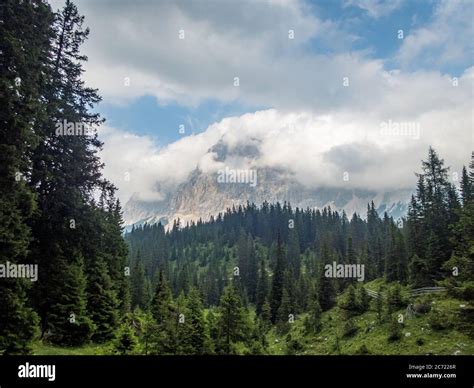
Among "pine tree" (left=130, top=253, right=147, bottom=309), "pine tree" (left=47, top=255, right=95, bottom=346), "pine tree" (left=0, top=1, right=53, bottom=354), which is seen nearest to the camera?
"pine tree" (left=0, top=1, right=53, bottom=354)

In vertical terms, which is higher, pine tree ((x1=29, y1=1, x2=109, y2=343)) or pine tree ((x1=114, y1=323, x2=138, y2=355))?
pine tree ((x1=29, y1=1, x2=109, y2=343))

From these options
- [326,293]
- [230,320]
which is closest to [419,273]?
[326,293]

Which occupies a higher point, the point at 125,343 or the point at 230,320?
the point at 125,343

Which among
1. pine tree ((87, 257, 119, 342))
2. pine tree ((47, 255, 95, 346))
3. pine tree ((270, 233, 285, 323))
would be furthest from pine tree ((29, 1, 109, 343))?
pine tree ((270, 233, 285, 323))

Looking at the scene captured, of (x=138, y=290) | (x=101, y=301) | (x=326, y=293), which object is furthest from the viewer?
(x=138, y=290)

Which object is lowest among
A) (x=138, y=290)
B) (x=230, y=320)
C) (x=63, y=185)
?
(x=138, y=290)

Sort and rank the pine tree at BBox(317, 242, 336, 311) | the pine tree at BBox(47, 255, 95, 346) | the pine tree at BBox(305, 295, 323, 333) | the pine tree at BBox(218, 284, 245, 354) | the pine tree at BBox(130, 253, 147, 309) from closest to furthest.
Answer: the pine tree at BBox(47, 255, 95, 346) → the pine tree at BBox(218, 284, 245, 354) → the pine tree at BBox(305, 295, 323, 333) → the pine tree at BBox(317, 242, 336, 311) → the pine tree at BBox(130, 253, 147, 309)

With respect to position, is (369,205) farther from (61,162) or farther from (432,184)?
(61,162)

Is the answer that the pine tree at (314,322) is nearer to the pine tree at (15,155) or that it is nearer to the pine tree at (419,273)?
the pine tree at (419,273)

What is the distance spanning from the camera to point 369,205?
164m

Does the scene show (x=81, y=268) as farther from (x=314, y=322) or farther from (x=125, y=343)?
(x=314, y=322)

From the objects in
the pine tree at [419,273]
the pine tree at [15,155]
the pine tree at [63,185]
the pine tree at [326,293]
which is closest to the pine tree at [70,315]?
the pine tree at [63,185]

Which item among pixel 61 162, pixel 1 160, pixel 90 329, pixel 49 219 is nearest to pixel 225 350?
pixel 90 329

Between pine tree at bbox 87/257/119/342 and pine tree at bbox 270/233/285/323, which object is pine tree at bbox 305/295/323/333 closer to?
pine tree at bbox 270/233/285/323
